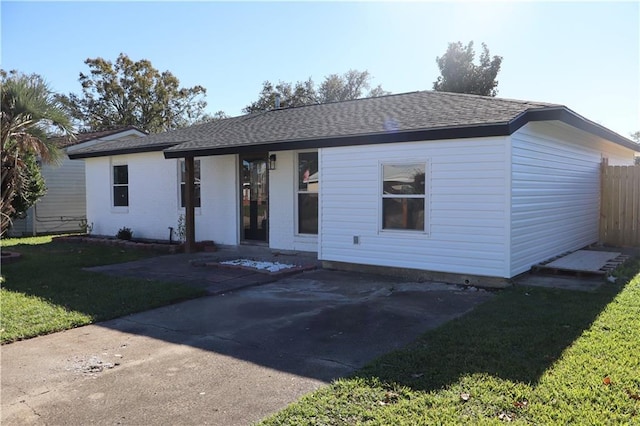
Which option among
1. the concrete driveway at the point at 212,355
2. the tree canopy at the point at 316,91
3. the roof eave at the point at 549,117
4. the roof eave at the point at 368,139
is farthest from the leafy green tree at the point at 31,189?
the tree canopy at the point at 316,91

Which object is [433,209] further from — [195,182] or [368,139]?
[195,182]

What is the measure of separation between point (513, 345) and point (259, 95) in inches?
1851

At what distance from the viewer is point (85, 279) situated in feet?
28.8

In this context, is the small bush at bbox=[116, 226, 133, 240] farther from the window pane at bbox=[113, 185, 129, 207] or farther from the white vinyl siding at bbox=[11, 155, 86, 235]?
the white vinyl siding at bbox=[11, 155, 86, 235]

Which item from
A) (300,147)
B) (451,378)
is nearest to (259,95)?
(300,147)

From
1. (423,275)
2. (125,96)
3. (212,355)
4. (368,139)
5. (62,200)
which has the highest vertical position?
(125,96)

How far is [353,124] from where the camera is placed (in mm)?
10023

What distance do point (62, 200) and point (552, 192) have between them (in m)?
18.2

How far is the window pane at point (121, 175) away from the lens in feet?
49.9

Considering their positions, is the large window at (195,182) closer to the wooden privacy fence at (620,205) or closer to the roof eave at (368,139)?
the roof eave at (368,139)

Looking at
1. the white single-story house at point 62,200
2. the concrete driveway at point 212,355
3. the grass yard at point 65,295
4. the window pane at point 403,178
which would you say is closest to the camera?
the concrete driveway at point 212,355

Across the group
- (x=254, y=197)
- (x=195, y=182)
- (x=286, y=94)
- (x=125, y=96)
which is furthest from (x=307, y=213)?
(x=286, y=94)

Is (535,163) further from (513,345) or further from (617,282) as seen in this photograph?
(513,345)

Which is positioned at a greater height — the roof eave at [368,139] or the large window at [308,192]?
the roof eave at [368,139]
